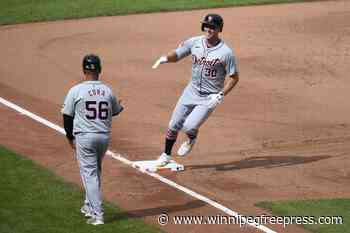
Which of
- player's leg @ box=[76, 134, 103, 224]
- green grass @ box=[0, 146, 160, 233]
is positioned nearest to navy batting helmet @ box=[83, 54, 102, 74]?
player's leg @ box=[76, 134, 103, 224]

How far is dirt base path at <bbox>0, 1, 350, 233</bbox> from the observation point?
1348 cm

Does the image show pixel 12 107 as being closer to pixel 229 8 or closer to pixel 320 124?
pixel 320 124

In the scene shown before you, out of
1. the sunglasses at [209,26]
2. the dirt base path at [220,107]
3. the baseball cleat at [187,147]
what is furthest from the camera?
the baseball cleat at [187,147]

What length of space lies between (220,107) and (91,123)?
6473mm

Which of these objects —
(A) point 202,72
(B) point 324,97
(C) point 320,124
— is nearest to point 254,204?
(A) point 202,72

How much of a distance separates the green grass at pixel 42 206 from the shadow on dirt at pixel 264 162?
2305 millimetres

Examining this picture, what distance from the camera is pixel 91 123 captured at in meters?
11.5

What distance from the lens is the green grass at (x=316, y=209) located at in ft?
39.0

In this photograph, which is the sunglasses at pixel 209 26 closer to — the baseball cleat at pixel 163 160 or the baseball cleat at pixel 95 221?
the baseball cleat at pixel 163 160

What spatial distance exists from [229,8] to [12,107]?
9.84 metres

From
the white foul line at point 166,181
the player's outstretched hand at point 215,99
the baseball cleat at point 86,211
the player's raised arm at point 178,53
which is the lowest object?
the baseball cleat at point 86,211

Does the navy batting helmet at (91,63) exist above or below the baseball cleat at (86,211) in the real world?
above

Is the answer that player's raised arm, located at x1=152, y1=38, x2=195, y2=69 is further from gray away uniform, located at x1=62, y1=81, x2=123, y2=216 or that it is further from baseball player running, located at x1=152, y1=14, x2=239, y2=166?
gray away uniform, located at x1=62, y1=81, x2=123, y2=216

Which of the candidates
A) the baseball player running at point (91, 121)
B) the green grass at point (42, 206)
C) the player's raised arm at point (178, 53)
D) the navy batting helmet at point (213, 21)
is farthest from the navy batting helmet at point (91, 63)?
the player's raised arm at point (178, 53)
